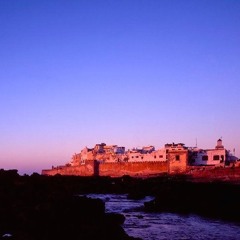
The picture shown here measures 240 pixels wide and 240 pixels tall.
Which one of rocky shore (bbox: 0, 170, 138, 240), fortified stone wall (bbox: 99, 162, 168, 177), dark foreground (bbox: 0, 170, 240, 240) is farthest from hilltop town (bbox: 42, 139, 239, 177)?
rocky shore (bbox: 0, 170, 138, 240)

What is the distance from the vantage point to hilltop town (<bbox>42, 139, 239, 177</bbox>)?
74.7 m

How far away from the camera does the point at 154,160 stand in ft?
279

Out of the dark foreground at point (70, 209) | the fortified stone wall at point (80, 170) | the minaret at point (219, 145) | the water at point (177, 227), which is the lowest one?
the fortified stone wall at point (80, 170)

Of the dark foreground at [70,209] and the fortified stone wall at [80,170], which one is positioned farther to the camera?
the fortified stone wall at [80,170]

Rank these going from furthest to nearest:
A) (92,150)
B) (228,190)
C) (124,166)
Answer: (92,150) → (124,166) → (228,190)

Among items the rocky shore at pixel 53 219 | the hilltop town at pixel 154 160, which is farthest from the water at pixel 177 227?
the hilltop town at pixel 154 160

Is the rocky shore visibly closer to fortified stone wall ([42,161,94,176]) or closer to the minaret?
the minaret

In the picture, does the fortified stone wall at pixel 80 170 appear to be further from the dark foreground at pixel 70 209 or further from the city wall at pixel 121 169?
the dark foreground at pixel 70 209

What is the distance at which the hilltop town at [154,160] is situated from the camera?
74.7m

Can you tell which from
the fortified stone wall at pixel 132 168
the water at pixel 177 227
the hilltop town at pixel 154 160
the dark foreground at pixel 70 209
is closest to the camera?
the dark foreground at pixel 70 209

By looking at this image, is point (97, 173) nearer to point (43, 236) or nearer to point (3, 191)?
point (3, 191)

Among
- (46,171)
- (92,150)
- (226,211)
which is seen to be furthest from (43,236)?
(46,171)

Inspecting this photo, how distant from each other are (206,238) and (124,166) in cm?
7064

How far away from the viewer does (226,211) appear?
92.5ft
